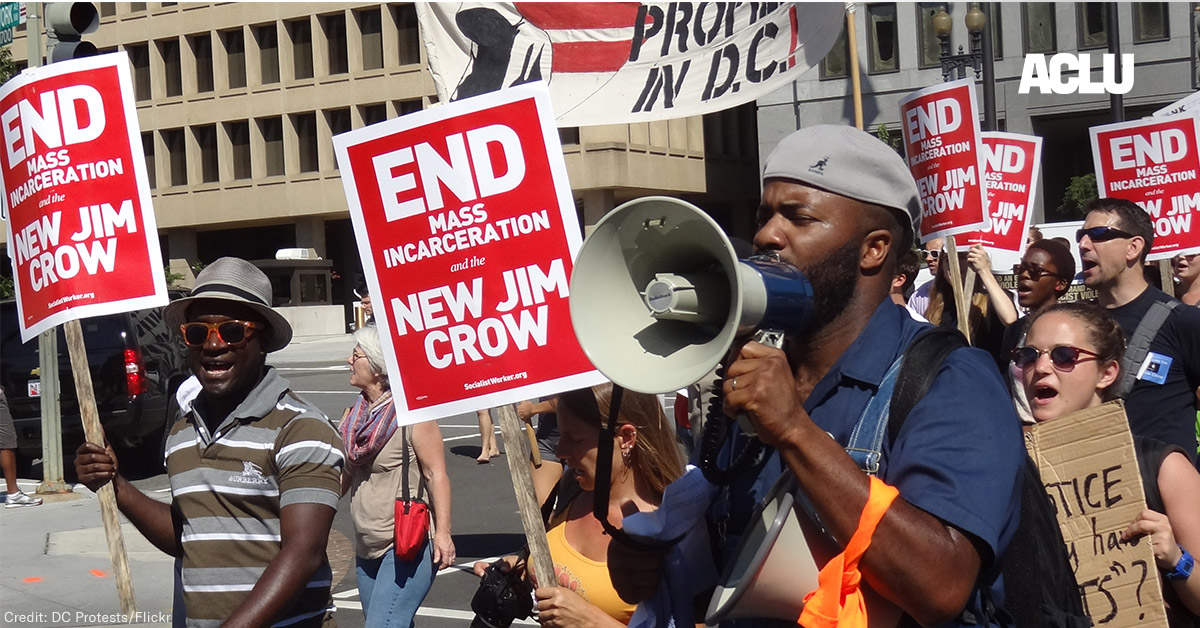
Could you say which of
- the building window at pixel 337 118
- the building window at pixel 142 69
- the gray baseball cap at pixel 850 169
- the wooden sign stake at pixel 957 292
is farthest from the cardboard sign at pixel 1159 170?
the building window at pixel 142 69

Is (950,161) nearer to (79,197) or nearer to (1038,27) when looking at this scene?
(79,197)

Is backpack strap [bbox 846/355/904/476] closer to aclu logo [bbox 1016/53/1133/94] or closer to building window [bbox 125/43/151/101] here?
aclu logo [bbox 1016/53/1133/94]

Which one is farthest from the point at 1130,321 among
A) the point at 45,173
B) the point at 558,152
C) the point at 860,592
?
the point at 45,173

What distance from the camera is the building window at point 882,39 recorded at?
3712cm

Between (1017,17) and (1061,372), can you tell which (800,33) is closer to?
(1061,372)

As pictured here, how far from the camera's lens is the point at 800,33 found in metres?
5.62

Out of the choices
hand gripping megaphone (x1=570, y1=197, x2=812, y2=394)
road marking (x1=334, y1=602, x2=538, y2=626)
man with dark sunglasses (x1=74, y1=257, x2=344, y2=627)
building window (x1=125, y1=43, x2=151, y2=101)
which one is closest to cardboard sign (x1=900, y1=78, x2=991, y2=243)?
road marking (x1=334, y1=602, x2=538, y2=626)

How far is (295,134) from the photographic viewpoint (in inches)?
1813

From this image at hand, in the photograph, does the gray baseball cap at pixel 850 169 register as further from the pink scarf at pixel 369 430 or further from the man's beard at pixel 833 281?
the pink scarf at pixel 369 430

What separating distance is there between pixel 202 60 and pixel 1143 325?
46.9 meters

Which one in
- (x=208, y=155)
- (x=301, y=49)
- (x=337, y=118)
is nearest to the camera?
(x=337, y=118)

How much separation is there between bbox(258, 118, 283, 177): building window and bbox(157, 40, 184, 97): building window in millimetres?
4041

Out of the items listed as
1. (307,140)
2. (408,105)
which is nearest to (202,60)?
(307,140)

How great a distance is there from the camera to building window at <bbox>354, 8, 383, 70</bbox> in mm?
44334
